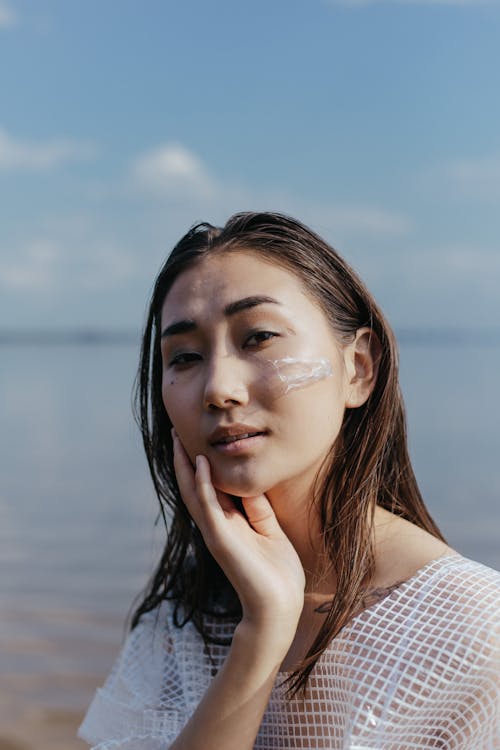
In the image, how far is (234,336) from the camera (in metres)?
2.81

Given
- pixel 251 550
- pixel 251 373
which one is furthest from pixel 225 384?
pixel 251 550

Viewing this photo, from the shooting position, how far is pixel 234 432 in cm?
276

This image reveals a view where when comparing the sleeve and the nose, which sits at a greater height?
the nose

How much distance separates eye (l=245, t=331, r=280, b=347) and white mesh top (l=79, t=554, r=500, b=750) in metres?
0.79

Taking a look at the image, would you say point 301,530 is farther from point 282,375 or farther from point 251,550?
point 282,375

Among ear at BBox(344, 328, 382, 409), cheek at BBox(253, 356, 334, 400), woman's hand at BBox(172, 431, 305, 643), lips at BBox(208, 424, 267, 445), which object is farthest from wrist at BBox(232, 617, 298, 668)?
ear at BBox(344, 328, 382, 409)

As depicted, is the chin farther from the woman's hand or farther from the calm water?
the calm water

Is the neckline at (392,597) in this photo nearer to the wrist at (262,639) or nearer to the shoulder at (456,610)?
the shoulder at (456,610)

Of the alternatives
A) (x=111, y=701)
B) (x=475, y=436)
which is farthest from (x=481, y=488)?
(x=111, y=701)

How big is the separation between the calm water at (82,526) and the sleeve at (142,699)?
6.04ft

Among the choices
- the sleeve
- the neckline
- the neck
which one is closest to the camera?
the neckline

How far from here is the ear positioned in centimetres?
304

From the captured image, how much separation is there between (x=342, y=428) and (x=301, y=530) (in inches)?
13.8

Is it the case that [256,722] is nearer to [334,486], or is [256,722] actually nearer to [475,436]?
[334,486]
